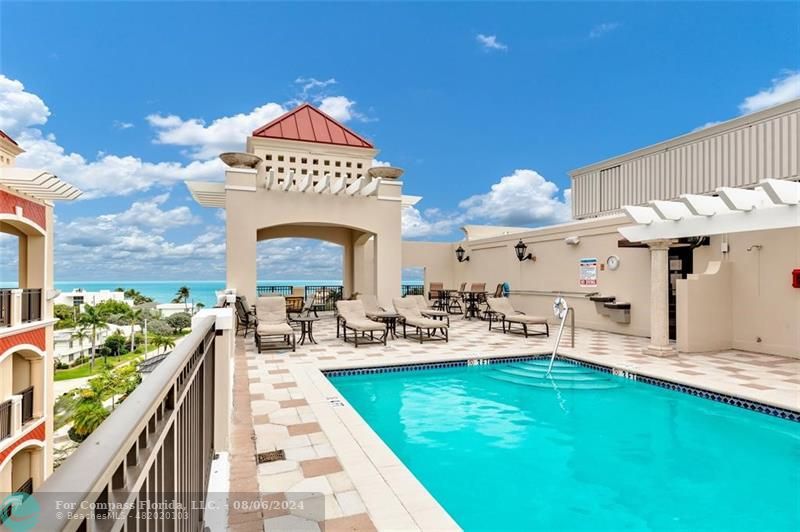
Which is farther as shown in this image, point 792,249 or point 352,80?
point 352,80

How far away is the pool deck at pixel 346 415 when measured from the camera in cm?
260

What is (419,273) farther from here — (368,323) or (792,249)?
(792,249)

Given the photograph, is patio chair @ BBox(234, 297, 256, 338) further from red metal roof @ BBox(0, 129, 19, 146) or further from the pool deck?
red metal roof @ BBox(0, 129, 19, 146)

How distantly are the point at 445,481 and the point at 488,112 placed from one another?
20.3 m

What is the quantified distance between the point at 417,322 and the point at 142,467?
8450 mm

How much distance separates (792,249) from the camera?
7410mm

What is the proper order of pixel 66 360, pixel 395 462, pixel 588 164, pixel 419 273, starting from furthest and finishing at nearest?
pixel 66 360 < pixel 419 273 < pixel 588 164 < pixel 395 462

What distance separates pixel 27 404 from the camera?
37.7ft

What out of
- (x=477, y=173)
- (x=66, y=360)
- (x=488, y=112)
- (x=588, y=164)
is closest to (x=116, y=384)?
(x=66, y=360)

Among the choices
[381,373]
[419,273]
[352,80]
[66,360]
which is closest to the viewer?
[381,373]

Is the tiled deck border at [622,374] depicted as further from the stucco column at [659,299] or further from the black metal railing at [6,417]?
the black metal railing at [6,417]

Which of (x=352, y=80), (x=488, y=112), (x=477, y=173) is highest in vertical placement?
(x=352, y=80)

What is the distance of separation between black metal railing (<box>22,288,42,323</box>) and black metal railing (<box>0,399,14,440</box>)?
211cm

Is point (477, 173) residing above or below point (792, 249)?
above
